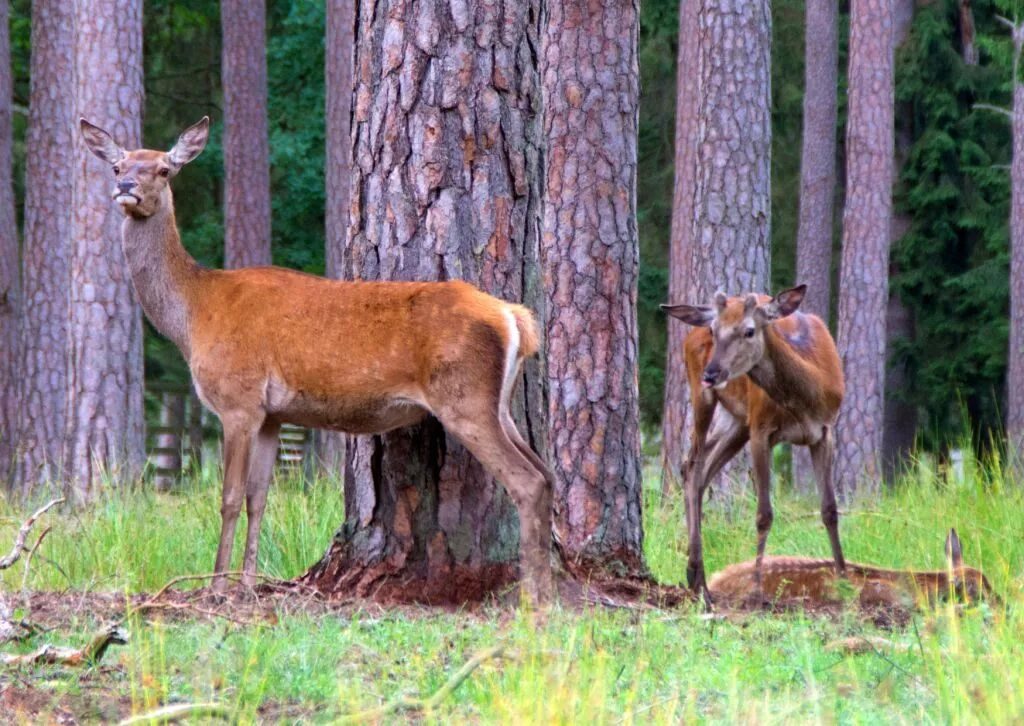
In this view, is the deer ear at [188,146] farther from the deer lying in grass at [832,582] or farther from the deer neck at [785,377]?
the deer lying in grass at [832,582]

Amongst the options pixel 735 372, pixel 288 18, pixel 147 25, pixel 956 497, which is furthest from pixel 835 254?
pixel 735 372

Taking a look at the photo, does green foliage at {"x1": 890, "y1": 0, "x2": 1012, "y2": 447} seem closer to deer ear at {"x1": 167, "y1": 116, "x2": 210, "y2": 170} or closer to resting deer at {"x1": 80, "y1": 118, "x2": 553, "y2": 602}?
deer ear at {"x1": 167, "y1": 116, "x2": 210, "y2": 170}

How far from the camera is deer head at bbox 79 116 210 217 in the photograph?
7.40 meters

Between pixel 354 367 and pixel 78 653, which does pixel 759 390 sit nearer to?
pixel 354 367

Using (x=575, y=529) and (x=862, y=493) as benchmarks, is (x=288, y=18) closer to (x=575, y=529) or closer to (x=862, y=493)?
(x=862, y=493)

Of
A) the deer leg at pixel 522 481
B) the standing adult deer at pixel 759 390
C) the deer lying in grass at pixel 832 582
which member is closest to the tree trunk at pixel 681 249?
the standing adult deer at pixel 759 390

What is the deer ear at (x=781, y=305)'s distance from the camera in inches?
338

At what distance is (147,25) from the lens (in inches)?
971

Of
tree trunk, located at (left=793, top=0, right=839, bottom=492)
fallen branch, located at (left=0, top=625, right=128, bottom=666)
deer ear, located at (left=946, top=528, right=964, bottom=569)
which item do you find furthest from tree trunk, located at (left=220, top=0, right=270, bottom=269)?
fallen branch, located at (left=0, top=625, right=128, bottom=666)

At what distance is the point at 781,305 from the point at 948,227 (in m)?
17.1

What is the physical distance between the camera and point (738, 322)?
8.65 m

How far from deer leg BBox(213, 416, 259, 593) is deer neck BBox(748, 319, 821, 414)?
3199 millimetres

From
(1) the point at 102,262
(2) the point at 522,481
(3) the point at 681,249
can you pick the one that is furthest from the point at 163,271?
(3) the point at 681,249

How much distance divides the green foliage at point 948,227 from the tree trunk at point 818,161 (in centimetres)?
241
